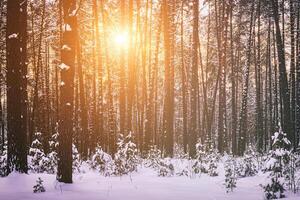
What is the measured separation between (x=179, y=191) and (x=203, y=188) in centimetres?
83

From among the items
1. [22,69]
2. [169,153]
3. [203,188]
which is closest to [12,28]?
[22,69]

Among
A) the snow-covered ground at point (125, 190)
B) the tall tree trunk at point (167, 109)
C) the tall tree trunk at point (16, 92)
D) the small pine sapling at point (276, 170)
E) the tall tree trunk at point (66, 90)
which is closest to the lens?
the snow-covered ground at point (125, 190)

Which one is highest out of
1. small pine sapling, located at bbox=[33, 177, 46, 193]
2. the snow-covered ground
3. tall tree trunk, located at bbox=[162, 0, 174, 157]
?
tall tree trunk, located at bbox=[162, 0, 174, 157]

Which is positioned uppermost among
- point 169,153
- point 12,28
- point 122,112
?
point 12,28

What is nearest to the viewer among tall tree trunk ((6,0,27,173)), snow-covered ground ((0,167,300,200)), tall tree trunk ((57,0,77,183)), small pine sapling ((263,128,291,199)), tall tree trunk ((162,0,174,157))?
snow-covered ground ((0,167,300,200))

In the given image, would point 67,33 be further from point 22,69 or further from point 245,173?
point 245,173

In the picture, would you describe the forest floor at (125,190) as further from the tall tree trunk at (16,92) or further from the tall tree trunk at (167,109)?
the tall tree trunk at (167,109)

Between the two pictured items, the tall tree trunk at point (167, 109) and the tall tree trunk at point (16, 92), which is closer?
the tall tree trunk at point (16, 92)

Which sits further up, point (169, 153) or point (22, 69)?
point (22, 69)

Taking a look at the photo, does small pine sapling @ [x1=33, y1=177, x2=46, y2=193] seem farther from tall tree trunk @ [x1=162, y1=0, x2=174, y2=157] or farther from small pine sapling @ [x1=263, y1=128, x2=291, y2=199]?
tall tree trunk @ [x1=162, y1=0, x2=174, y2=157]

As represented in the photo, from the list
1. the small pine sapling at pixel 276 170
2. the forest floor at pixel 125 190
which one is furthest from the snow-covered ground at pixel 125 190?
the small pine sapling at pixel 276 170

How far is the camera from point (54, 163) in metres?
14.1

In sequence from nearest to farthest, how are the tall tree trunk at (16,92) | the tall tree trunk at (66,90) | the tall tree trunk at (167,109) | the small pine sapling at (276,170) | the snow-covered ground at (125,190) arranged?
the snow-covered ground at (125,190) → the small pine sapling at (276,170) → the tall tree trunk at (66,90) → the tall tree trunk at (16,92) → the tall tree trunk at (167,109)

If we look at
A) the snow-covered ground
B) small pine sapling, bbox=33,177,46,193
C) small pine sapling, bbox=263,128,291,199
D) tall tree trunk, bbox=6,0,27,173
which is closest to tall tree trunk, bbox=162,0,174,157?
the snow-covered ground
